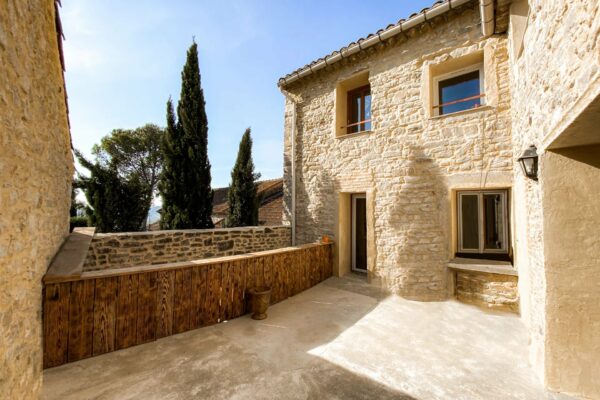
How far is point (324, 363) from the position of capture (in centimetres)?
288

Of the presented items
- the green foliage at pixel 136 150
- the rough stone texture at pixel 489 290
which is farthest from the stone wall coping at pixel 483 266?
the green foliage at pixel 136 150

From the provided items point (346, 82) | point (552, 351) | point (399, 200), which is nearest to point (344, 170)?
point (399, 200)

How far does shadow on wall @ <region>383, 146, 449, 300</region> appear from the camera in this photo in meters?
4.90

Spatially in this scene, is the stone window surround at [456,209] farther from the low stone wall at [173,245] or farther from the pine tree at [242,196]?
the pine tree at [242,196]

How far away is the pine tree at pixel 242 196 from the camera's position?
9.94 meters

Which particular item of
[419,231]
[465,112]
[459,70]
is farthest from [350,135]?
[419,231]

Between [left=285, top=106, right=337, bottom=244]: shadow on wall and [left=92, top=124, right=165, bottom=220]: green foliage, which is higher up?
[left=92, top=124, right=165, bottom=220]: green foliage

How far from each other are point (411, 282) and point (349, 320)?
1830mm

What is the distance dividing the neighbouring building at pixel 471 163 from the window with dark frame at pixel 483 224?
3 centimetres

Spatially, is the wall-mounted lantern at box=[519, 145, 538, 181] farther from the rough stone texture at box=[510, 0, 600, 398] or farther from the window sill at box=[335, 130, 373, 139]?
the window sill at box=[335, 130, 373, 139]

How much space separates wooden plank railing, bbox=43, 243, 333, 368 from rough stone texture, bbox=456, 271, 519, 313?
12.2ft

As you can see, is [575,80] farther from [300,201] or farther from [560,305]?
[300,201]

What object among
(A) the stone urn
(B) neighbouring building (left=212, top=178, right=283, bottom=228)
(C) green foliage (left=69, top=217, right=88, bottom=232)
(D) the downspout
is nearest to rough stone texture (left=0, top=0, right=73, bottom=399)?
(A) the stone urn

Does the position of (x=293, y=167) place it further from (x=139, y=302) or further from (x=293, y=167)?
(x=139, y=302)
